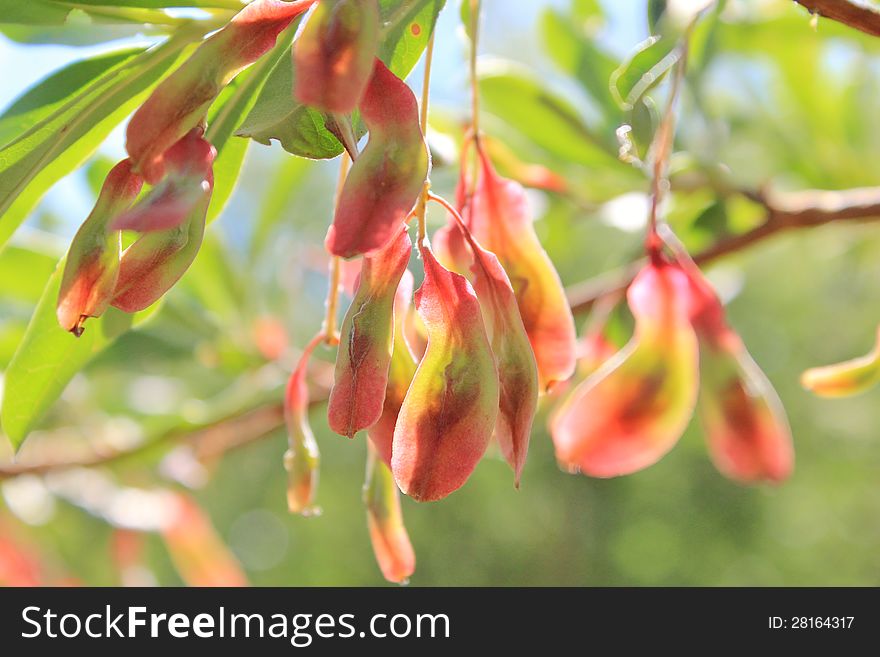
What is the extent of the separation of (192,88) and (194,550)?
79 cm

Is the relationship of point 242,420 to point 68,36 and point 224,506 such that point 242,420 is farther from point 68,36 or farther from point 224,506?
point 224,506

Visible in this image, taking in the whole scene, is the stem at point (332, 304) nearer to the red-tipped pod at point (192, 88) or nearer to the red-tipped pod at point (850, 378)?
the red-tipped pod at point (192, 88)

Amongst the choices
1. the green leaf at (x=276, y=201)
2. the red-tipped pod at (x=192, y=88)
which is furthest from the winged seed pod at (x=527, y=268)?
the green leaf at (x=276, y=201)

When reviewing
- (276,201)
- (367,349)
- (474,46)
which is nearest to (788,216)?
(474,46)

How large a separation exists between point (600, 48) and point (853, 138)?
1.08ft

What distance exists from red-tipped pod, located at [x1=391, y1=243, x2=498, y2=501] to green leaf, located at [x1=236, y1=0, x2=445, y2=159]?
63 mm

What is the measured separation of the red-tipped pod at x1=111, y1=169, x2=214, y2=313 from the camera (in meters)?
0.28

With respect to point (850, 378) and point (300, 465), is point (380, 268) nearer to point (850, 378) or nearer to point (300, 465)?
point (300, 465)

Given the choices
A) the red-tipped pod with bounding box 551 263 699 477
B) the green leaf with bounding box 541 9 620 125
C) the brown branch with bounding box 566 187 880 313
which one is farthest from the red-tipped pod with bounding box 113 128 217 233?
the green leaf with bounding box 541 9 620 125

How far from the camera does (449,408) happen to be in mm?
290

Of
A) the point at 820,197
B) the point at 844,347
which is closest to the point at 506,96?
the point at 820,197

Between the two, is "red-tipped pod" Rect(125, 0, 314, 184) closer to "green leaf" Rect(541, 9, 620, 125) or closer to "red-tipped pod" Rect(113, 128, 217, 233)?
"red-tipped pod" Rect(113, 128, 217, 233)

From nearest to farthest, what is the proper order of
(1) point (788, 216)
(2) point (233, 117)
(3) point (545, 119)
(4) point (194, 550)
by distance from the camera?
(2) point (233, 117)
(1) point (788, 216)
(3) point (545, 119)
(4) point (194, 550)

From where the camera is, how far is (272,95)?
313mm
